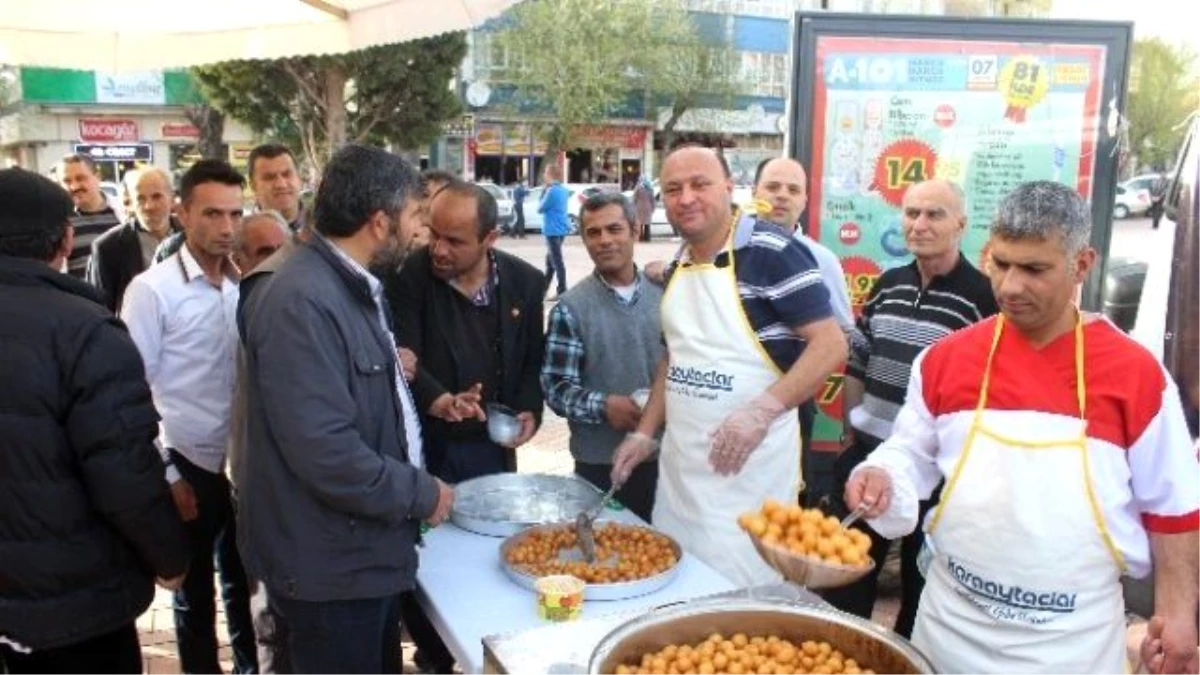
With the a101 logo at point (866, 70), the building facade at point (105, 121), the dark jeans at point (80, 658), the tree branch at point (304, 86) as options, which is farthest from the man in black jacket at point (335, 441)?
the building facade at point (105, 121)

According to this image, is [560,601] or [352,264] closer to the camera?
[560,601]

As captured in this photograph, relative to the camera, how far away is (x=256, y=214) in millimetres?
3217

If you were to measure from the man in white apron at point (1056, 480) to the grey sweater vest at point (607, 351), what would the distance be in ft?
4.26

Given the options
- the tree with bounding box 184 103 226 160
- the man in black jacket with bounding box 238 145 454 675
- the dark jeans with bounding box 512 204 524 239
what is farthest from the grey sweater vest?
the tree with bounding box 184 103 226 160

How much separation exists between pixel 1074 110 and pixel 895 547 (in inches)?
82.6

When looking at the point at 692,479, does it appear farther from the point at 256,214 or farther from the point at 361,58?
the point at 361,58

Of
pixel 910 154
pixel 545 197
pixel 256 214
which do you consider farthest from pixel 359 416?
pixel 545 197

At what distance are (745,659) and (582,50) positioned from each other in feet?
93.6

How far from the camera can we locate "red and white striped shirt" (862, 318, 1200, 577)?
5.76ft

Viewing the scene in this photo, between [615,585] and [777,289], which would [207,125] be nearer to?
[777,289]

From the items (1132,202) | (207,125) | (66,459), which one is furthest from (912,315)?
(1132,202)

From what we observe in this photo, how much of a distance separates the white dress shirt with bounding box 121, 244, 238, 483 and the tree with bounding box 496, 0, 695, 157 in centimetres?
2643

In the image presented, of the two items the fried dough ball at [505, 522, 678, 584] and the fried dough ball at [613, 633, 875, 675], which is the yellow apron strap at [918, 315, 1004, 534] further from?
the fried dough ball at [505, 522, 678, 584]

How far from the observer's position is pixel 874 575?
3404 mm
